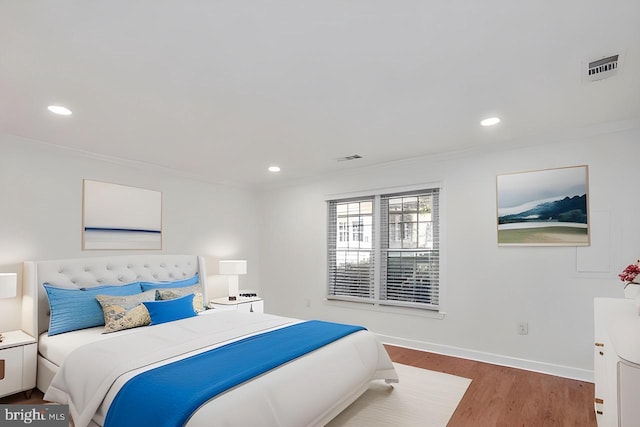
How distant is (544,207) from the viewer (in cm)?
361

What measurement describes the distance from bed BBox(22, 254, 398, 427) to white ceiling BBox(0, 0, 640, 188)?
1672 mm

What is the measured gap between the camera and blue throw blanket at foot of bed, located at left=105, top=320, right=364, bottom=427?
1.77 m

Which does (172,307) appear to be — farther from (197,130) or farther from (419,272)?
(419,272)

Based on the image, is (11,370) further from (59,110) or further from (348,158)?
(348,158)

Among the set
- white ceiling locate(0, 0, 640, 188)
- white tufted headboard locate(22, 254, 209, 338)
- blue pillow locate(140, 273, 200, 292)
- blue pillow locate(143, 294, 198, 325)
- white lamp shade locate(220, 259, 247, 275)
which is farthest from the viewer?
white lamp shade locate(220, 259, 247, 275)

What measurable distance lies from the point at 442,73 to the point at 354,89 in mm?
596

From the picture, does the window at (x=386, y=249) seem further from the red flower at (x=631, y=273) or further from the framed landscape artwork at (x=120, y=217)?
the framed landscape artwork at (x=120, y=217)

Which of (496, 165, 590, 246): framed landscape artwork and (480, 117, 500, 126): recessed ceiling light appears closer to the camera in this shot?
(480, 117, 500, 126): recessed ceiling light

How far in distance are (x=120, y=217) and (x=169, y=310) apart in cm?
151

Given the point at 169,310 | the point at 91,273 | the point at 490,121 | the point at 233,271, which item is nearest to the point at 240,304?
the point at 233,271

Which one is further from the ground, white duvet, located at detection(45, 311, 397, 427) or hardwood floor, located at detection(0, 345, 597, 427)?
white duvet, located at detection(45, 311, 397, 427)

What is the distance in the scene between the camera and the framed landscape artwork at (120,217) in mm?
4027

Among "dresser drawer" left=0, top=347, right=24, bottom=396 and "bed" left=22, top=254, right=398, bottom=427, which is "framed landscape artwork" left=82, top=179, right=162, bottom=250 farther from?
"dresser drawer" left=0, top=347, right=24, bottom=396

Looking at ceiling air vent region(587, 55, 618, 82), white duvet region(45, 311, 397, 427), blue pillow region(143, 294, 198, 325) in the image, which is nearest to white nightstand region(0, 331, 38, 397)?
white duvet region(45, 311, 397, 427)
